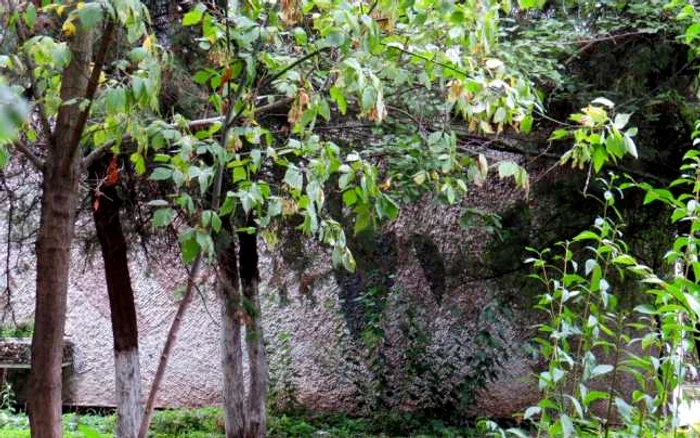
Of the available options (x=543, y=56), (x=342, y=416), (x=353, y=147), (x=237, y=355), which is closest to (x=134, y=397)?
(x=237, y=355)

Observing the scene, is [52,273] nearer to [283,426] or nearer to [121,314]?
[121,314]

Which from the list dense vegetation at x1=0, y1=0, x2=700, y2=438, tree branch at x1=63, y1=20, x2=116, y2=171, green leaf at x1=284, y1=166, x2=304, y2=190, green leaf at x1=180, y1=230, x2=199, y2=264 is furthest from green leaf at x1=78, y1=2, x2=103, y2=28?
green leaf at x1=284, y1=166, x2=304, y2=190

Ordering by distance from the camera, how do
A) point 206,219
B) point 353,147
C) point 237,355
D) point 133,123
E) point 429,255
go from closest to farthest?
1. point 206,219
2. point 133,123
3. point 353,147
4. point 237,355
5. point 429,255

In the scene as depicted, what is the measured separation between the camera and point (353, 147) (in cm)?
571

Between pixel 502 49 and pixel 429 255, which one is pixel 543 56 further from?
pixel 429 255

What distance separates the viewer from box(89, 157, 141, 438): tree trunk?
5781 millimetres

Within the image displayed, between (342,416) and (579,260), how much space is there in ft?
11.4

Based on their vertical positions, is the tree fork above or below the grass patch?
above

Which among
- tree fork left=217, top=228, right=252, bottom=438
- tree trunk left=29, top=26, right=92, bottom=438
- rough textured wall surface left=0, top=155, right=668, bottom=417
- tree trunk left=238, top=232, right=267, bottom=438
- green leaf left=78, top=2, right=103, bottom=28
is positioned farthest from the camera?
rough textured wall surface left=0, top=155, right=668, bottom=417

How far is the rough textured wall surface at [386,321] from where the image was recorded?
7.33 m

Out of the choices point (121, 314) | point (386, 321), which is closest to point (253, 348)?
point (121, 314)

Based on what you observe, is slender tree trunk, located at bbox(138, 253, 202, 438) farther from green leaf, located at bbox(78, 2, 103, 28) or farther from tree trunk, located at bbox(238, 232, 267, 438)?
tree trunk, located at bbox(238, 232, 267, 438)

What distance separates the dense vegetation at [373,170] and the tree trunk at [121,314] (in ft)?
0.06

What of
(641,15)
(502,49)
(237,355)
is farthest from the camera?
(237,355)
